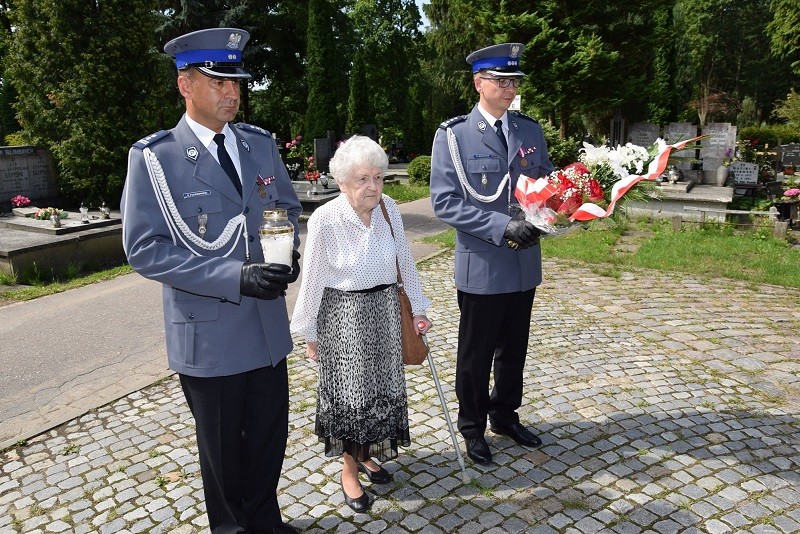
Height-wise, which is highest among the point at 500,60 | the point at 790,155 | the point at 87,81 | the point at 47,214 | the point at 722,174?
the point at 87,81

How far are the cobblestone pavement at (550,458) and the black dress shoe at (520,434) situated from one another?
0.07 m

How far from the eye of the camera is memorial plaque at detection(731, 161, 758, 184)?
17.5 metres

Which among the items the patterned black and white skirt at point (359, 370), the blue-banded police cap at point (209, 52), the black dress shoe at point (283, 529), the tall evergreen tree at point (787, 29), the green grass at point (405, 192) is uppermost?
the tall evergreen tree at point (787, 29)

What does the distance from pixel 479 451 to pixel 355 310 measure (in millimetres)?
1451

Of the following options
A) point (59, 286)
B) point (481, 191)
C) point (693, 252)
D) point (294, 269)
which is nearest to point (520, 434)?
point (481, 191)

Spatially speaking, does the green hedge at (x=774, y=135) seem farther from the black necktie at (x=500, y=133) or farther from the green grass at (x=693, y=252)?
the black necktie at (x=500, y=133)

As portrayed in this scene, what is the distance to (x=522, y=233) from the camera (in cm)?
373

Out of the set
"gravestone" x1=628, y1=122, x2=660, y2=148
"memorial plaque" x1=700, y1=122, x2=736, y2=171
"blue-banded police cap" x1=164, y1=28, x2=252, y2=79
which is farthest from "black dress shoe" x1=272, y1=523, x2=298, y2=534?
"gravestone" x1=628, y1=122, x2=660, y2=148

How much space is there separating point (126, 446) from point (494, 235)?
3116 mm

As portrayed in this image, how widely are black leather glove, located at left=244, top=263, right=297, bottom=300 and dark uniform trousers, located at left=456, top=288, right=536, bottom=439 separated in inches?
70.2

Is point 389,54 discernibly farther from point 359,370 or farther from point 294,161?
point 359,370

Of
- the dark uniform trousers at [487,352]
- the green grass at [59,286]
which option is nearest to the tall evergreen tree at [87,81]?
the green grass at [59,286]

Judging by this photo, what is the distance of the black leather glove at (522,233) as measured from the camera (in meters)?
3.71

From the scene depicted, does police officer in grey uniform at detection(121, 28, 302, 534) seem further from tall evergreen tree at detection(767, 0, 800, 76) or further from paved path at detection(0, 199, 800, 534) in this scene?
tall evergreen tree at detection(767, 0, 800, 76)
